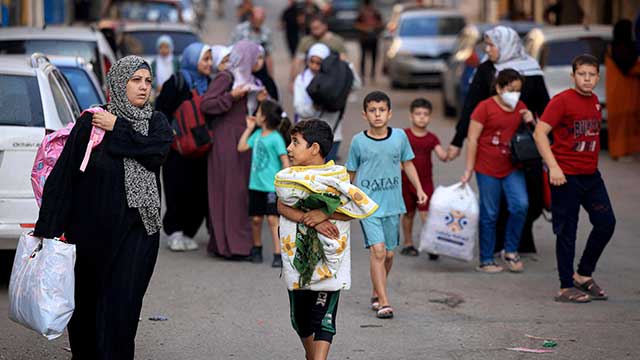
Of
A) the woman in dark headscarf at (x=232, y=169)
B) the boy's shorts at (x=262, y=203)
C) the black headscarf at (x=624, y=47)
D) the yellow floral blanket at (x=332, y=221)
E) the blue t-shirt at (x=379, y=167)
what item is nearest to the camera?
the yellow floral blanket at (x=332, y=221)

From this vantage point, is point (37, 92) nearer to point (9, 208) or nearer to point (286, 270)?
point (9, 208)

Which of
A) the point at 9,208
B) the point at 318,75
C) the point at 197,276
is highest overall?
the point at 318,75

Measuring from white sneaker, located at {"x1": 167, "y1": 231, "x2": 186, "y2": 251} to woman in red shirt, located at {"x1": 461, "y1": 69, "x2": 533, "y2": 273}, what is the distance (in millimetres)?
2682

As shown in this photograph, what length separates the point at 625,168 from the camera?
15844mm

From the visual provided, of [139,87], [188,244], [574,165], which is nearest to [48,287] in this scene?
[139,87]

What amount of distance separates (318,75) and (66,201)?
19.1 feet

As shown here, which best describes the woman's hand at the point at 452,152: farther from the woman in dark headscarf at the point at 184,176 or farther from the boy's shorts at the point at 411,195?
the woman in dark headscarf at the point at 184,176

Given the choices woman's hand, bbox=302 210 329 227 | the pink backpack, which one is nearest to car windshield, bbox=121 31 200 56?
the pink backpack

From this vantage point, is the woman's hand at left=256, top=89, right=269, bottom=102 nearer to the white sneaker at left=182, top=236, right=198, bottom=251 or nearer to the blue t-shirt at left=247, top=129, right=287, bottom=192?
the blue t-shirt at left=247, top=129, right=287, bottom=192

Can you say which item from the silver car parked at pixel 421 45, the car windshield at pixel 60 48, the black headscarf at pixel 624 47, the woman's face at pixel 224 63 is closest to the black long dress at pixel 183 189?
the woman's face at pixel 224 63

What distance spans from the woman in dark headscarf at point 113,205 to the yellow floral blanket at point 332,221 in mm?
628

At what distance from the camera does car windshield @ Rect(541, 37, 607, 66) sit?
17531mm

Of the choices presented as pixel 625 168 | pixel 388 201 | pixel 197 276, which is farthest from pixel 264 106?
pixel 625 168

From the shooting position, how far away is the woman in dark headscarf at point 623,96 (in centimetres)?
1591
